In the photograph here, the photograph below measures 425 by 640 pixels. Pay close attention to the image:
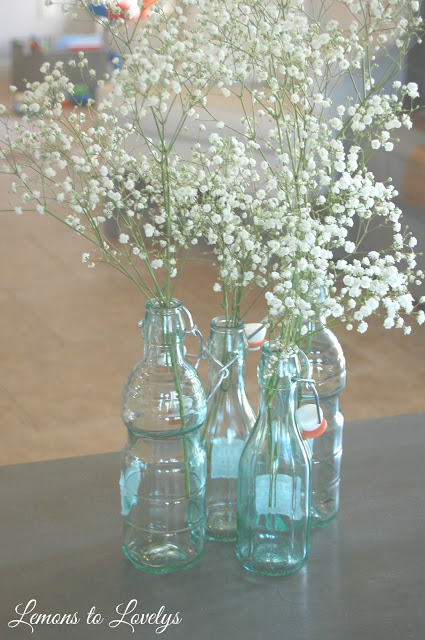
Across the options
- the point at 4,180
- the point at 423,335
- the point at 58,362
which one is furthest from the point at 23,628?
the point at 4,180

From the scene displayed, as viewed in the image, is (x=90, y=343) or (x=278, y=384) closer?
(x=278, y=384)

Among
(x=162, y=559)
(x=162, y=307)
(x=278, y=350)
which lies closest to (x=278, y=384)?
(x=278, y=350)

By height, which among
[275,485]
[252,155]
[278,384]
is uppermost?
[252,155]

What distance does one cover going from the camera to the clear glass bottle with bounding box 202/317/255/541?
34.6 inches

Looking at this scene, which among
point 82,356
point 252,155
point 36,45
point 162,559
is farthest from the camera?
point 36,45

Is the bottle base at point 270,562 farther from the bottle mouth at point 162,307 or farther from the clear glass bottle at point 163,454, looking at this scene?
the bottle mouth at point 162,307

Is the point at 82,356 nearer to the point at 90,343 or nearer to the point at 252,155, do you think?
the point at 90,343

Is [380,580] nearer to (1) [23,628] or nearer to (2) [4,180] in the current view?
(1) [23,628]

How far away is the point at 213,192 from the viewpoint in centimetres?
79

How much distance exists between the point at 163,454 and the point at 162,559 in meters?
0.12

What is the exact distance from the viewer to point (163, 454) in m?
0.86

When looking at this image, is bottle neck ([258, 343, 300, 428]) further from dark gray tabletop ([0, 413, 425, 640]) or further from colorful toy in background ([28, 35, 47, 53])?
colorful toy in background ([28, 35, 47, 53])

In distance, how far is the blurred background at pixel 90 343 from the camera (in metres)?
2.17

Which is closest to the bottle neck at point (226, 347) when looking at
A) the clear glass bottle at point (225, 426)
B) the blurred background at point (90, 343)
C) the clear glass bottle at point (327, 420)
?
the clear glass bottle at point (225, 426)
